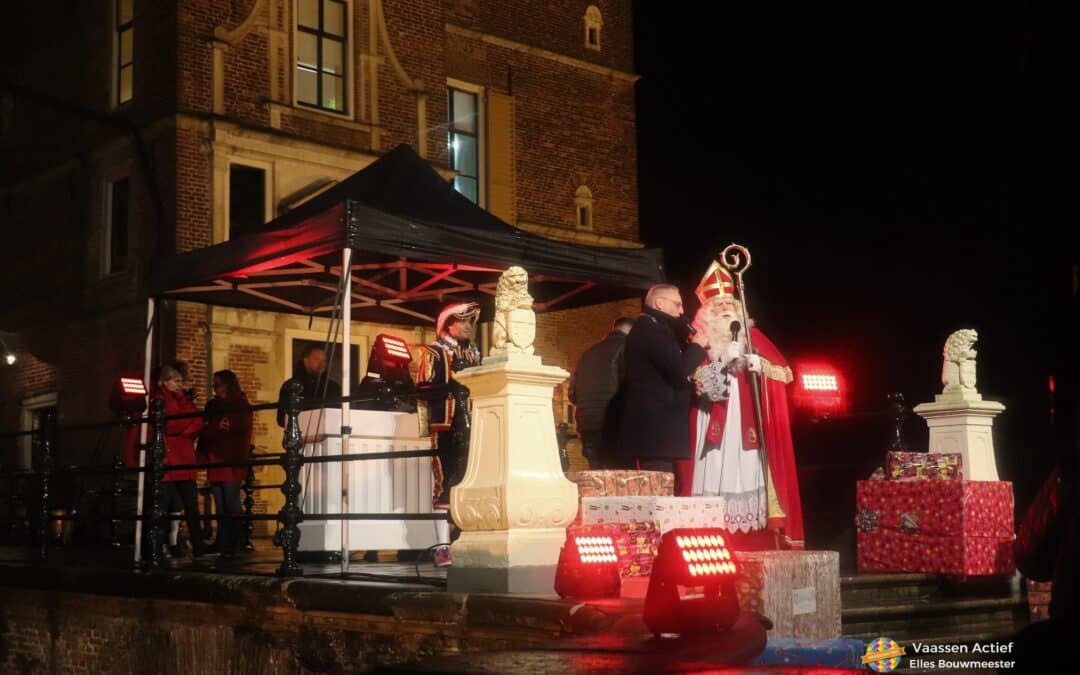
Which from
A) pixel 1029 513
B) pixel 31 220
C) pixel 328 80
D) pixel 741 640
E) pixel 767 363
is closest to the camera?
pixel 1029 513

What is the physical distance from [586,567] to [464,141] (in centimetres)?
1906

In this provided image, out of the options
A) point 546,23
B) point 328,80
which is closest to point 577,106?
point 546,23

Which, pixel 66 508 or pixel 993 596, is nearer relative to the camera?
pixel 993 596

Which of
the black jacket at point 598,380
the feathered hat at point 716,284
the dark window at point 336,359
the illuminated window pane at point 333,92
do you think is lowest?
the black jacket at point 598,380

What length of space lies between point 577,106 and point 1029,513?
22.6 m

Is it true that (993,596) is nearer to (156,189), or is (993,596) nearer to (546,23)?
(156,189)

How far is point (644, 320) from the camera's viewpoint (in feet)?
27.7

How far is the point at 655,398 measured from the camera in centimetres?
827

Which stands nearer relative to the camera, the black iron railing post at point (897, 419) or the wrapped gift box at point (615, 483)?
the wrapped gift box at point (615, 483)

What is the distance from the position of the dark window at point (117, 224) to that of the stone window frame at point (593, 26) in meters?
11.0

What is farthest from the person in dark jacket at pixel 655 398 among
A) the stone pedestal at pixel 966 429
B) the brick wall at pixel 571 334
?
the brick wall at pixel 571 334

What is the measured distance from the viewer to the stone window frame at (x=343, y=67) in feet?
64.5

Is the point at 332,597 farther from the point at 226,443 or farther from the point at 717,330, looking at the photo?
the point at 226,443

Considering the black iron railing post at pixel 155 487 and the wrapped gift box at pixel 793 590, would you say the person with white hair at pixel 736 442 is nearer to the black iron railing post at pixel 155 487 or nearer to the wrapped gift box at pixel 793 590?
the wrapped gift box at pixel 793 590
